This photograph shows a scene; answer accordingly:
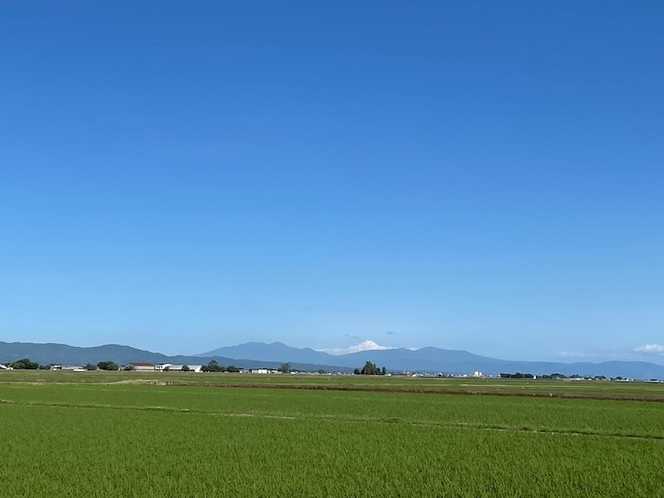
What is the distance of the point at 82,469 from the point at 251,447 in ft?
20.4

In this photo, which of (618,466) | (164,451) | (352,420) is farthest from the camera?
(352,420)

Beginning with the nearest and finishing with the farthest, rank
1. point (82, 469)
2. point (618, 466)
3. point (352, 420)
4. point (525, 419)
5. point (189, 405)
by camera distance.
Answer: point (82, 469)
point (618, 466)
point (352, 420)
point (525, 419)
point (189, 405)

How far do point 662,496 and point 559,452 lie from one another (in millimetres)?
7006

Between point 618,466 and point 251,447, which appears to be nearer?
point 618,466

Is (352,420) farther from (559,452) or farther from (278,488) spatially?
(278,488)

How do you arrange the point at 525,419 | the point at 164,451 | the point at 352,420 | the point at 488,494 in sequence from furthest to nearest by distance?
the point at 525,419 → the point at 352,420 → the point at 164,451 → the point at 488,494

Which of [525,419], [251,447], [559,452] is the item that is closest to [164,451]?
[251,447]

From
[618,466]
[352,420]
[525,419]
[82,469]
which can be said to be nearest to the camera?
[82,469]

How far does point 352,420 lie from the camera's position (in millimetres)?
34344

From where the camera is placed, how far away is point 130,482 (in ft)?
51.7

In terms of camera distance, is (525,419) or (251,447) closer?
(251,447)

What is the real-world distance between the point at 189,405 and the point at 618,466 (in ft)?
106

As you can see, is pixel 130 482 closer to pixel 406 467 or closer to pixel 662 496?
pixel 406 467

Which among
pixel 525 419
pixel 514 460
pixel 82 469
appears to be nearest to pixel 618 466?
pixel 514 460
